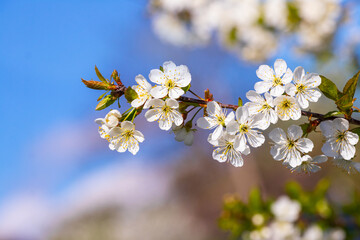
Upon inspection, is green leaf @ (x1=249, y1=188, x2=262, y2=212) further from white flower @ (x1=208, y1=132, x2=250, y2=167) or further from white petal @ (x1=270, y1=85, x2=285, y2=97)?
white petal @ (x1=270, y1=85, x2=285, y2=97)

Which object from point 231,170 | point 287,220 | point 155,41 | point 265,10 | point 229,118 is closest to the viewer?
point 229,118

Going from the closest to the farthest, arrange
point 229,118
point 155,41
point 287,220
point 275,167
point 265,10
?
point 229,118 → point 287,220 → point 265,10 → point 275,167 → point 155,41

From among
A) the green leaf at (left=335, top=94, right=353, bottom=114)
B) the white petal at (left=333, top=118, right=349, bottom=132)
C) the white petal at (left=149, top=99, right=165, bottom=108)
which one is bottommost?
the white petal at (left=333, top=118, right=349, bottom=132)

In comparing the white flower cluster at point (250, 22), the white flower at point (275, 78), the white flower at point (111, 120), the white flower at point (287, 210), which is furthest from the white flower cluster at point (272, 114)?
the white flower cluster at point (250, 22)

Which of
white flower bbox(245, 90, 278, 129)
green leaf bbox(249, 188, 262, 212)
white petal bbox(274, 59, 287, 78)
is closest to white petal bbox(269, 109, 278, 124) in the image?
white flower bbox(245, 90, 278, 129)

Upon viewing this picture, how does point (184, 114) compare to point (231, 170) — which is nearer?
point (184, 114)

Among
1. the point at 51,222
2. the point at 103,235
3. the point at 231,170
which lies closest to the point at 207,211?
the point at 231,170

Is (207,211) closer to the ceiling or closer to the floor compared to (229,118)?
closer to the ceiling

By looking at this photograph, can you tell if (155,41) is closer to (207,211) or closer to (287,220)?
(207,211)
